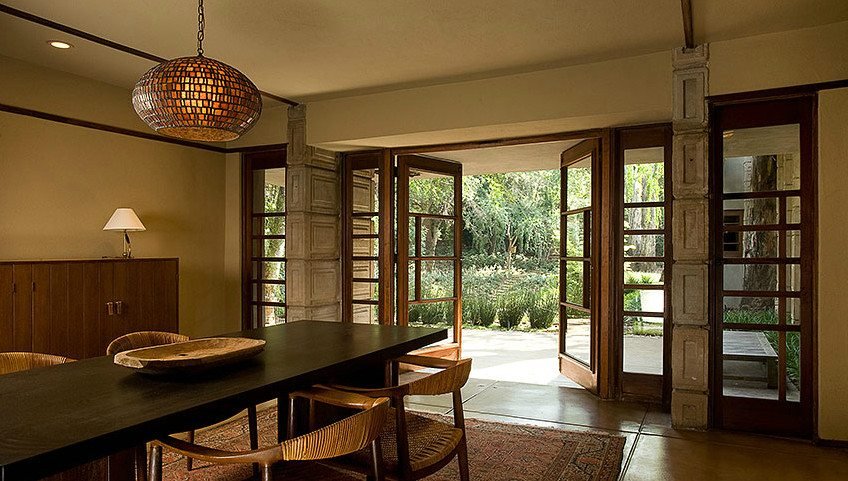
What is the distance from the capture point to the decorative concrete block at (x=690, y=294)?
3.96m

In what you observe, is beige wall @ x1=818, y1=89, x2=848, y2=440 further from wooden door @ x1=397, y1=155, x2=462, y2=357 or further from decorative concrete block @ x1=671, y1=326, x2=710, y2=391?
wooden door @ x1=397, y1=155, x2=462, y2=357

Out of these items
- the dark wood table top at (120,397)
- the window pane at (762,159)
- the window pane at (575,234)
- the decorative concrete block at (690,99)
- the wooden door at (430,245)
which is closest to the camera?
the dark wood table top at (120,397)

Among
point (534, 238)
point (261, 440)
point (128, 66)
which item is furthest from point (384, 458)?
point (534, 238)

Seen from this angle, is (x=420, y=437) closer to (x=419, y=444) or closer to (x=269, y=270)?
(x=419, y=444)

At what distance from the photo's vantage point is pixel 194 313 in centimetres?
573

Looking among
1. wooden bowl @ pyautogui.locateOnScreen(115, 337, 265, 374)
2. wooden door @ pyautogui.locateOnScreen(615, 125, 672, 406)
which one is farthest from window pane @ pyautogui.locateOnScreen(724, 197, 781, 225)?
wooden bowl @ pyautogui.locateOnScreen(115, 337, 265, 374)

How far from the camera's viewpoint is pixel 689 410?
401cm

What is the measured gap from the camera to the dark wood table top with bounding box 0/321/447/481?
4.85ft

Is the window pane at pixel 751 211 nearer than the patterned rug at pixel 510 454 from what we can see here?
No

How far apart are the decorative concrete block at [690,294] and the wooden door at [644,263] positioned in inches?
18.1

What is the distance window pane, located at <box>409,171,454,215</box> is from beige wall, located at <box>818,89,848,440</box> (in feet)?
10.6

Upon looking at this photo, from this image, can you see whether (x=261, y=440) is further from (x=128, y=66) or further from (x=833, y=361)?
(x=833, y=361)

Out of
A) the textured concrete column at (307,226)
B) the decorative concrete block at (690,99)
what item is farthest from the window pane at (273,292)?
the decorative concrete block at (690,99)

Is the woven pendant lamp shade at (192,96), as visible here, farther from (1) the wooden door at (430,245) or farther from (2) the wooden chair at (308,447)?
(1) the wooden door at (430,245)
